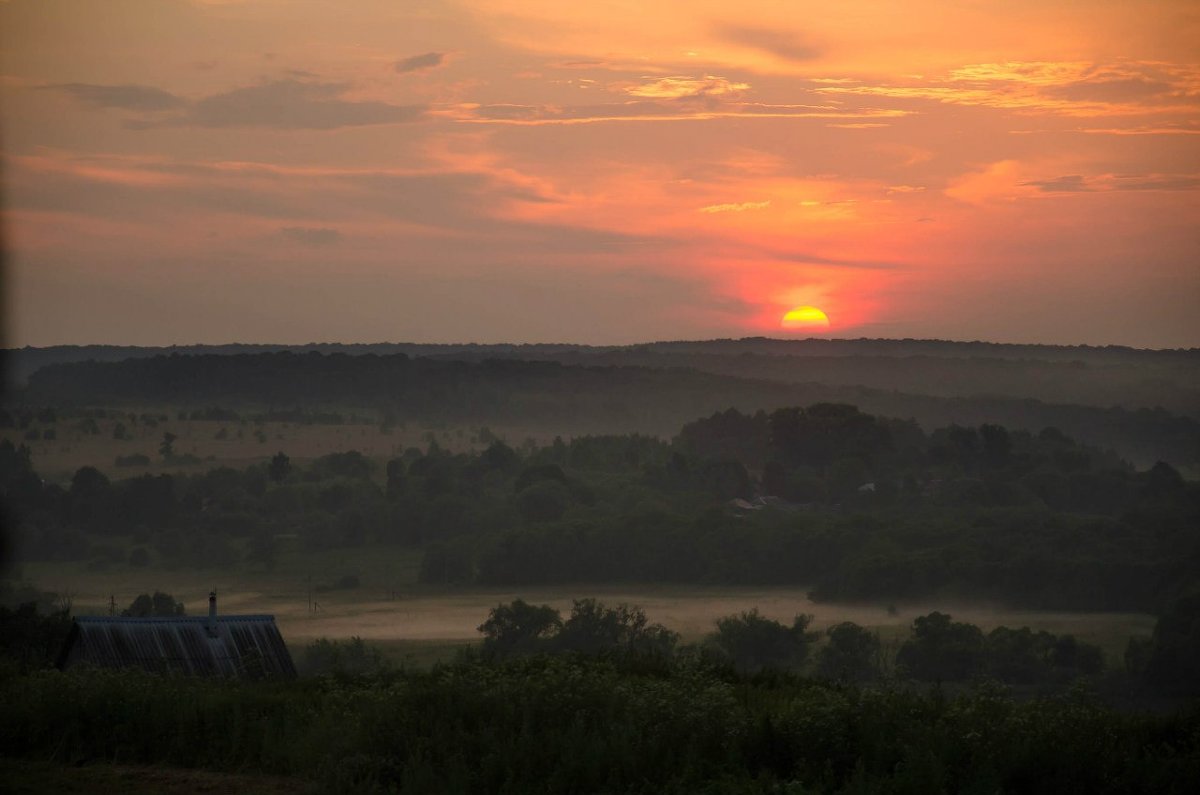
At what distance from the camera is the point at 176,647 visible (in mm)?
23906

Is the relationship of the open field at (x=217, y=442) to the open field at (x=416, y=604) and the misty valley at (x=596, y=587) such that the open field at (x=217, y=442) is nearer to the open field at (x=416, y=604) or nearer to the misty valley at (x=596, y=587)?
the misty valley at (x=596, y=587)

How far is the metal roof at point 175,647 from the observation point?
77.7ft

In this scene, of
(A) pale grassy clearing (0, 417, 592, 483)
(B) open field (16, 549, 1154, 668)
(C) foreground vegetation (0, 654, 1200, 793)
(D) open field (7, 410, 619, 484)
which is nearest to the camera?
(C) foreground vegetation (0, 654, 1200, 793)

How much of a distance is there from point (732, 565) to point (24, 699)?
8126cm

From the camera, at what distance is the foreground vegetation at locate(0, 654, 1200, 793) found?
14930mm

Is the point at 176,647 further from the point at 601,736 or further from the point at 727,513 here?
the point at 727,513

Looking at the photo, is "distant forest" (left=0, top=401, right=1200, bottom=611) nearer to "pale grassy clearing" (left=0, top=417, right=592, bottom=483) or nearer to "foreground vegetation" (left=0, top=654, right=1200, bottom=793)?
"pale grassy clearing" (left=0, top=417, right=592, bottom=483)

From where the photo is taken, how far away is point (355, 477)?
436ft

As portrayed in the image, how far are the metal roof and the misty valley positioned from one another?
8 cm

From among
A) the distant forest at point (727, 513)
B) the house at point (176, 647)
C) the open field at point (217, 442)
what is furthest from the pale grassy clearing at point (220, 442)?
the house at point (176, 647)

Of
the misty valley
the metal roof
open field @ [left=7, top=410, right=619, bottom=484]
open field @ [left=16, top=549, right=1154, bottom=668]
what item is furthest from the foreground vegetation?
open field @ [left=7, top=410, right=619, bottom=484]

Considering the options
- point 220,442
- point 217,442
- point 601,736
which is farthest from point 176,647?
point 217,442

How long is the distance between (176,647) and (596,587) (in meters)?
72.7

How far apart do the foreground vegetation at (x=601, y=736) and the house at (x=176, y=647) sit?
502 cm
